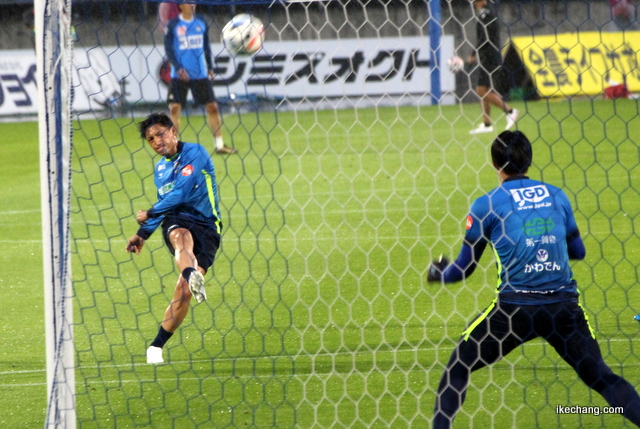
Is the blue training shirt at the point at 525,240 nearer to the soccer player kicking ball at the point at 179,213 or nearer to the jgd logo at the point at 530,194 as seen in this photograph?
the jgd logo at the point at 530,194

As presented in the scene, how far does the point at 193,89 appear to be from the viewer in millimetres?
13266

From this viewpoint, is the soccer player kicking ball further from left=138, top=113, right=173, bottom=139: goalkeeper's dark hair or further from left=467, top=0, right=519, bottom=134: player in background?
left=467, top=0, right=519, bottom=134: player in background

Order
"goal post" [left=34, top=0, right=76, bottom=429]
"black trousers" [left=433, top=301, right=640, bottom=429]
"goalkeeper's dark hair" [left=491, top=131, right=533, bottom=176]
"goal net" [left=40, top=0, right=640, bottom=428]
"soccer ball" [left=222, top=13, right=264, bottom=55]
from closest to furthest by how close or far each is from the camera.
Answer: "goal post" [left=34, top=0, right=76, bottom=429] → "black trousers" [left=433, top=301, right=640, bottom=429] → "goalkeeper's dark hair" [left=491, top=131, right=533, bottom=176] → "goal net" [left=40, top=0, right=640, bottom=428] → "soccer ball" [left=222, top=13, right=264, bottom=55]

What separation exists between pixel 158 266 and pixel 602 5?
1508 centimetres

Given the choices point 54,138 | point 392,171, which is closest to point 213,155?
point 392,171

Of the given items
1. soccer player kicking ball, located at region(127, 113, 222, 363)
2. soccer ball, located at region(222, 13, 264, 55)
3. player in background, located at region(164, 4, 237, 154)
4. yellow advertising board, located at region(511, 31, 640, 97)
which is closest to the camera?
soccer player kicking ball, located at region(127, 113, 222, 363)

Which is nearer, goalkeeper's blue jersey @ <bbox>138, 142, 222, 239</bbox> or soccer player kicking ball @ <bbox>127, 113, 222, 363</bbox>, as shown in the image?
soccer player kicking ball @ <bbox>127, 113, 222, 363</bbox>

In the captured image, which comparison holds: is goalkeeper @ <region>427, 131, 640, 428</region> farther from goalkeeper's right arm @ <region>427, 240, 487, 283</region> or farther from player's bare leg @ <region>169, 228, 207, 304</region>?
player's bare leg @ <region>169, 228, 207, 304</region>

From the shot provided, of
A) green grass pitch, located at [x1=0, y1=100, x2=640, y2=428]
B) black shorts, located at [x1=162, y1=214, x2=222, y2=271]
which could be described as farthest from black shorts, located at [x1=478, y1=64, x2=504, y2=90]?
black shorts, located at [x1=162, y1=214, x2=222, y2=271]

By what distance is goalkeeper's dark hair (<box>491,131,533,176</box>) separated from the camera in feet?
12.4

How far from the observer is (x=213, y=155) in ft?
39.4

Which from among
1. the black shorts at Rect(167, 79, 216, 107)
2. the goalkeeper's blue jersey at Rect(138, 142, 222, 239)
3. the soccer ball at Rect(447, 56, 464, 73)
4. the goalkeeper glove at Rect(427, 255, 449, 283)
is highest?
the black shorts at Rect(167, 79, 216, 107)

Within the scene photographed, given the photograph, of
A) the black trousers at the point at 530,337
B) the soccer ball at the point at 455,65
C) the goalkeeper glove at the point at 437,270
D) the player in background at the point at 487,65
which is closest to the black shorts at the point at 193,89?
the soccer ball at the point at 455,65

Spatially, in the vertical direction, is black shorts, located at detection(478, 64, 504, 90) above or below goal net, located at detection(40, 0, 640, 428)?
above
